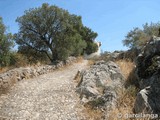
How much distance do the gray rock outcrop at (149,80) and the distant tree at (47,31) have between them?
44.8 feet

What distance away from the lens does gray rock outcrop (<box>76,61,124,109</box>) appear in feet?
Result: 29.4

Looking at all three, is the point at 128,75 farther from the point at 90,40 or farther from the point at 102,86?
the point at 90,40

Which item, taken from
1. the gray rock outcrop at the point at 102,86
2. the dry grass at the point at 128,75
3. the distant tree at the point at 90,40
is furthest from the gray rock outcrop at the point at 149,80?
the distant tree at the point at 90,40

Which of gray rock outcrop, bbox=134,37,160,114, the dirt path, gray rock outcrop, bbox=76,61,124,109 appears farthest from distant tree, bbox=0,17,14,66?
gray rock outcrop, bbox=134,37,160,114

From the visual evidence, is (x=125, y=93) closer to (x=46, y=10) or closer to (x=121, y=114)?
(x=121, y=114)

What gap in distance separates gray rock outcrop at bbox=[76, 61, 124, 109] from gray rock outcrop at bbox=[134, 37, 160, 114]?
46.0 inches

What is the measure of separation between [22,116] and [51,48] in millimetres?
15621

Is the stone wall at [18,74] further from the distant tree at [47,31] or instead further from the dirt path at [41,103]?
the distant tree at [47,31]

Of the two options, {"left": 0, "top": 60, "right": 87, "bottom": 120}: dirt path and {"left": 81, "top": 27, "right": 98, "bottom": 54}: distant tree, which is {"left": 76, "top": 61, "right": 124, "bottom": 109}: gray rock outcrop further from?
{"left": 81, "top": 27, "right": 98, "bottom": 54}: distant tree

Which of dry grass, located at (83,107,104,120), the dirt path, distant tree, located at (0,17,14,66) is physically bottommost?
dry grass, located at (83,107,104,120)

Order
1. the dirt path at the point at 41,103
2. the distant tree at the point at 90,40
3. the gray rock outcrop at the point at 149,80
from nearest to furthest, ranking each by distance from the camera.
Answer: the gray rock outcrop at the point at 149,80 → the dirt path at the point at 41,103 → the distant tree at the point at 90,40

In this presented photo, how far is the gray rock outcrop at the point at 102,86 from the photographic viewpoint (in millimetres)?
8969

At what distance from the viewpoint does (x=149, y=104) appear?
7.68 metres

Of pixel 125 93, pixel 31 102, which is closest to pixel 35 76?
pixel 31 102
